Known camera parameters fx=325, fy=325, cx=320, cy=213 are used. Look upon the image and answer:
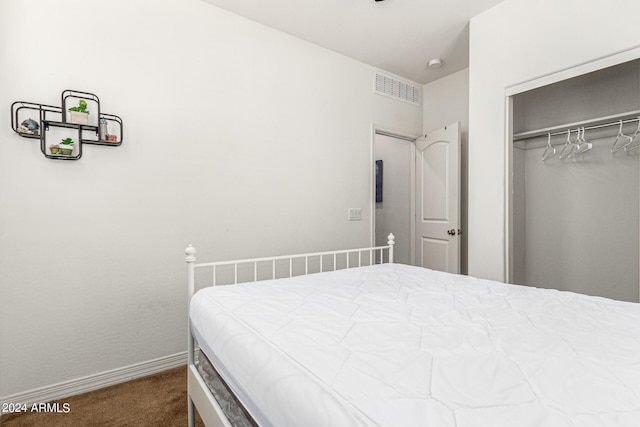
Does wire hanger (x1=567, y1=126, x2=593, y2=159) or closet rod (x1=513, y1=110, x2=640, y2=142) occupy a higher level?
closet rod (x1=513, y1=110, x2=640, y2=142)

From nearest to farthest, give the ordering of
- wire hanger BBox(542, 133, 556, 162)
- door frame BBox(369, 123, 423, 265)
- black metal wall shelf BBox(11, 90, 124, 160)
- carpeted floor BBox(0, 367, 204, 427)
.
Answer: carpeted floor BBox(0, 367, 204, 427)
black metal wall shelf BBox(11, 90, 124, 160)
wire hanger BBox(542, 133, 556, 162)
door frame BBox(369, 123, 423, 265)

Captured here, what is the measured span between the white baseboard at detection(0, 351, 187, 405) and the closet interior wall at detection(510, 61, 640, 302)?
2.55m

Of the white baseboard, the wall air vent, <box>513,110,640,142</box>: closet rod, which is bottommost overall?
the white baseboard

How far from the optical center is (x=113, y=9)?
2014 millimetres

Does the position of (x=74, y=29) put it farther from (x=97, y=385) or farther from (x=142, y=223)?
(x=97, y=385)

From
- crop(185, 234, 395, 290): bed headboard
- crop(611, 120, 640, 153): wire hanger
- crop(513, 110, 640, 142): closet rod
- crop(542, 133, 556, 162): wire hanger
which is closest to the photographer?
crop(513, 110, 640, 142): closet rod

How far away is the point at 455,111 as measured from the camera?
3.43 metres

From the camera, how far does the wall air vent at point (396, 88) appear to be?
3364 millimetres

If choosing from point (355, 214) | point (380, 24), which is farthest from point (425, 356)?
point (380, 24)

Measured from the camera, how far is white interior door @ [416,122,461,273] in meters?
3.13

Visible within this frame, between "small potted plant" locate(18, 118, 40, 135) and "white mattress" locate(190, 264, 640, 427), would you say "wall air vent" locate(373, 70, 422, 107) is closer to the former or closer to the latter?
"white mattress" locate(190, 264, 640, 427)

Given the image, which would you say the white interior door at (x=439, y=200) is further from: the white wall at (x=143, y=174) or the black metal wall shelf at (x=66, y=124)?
the black metal wall shelf at (x=66, y=124)

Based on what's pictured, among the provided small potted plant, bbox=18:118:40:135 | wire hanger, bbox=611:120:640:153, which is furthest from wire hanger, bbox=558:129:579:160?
small potted plant, bbox=18:118:40:135

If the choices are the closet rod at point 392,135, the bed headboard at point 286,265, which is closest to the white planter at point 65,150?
the bed headboard at point 286,265
